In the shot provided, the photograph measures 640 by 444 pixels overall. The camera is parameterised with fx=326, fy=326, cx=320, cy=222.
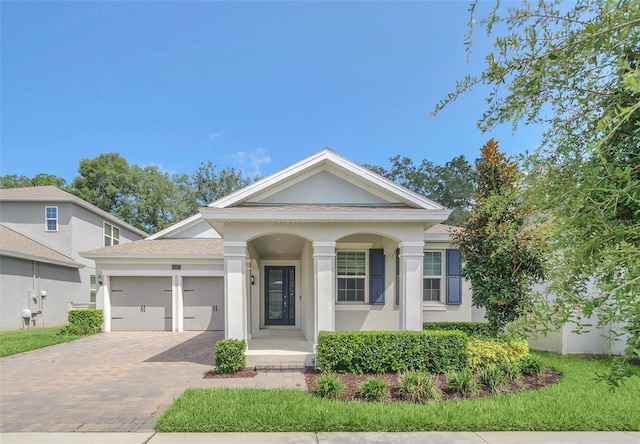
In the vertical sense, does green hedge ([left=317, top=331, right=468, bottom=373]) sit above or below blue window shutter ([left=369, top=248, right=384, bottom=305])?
below

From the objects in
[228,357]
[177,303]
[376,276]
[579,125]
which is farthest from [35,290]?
[579,125]

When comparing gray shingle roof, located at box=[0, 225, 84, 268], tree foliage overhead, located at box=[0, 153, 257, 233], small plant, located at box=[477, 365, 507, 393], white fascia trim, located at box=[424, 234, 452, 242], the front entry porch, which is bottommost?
the front entry porch

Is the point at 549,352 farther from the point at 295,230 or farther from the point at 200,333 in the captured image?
the point at 200,333

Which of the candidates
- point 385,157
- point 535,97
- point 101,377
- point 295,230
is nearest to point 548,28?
point 535,97

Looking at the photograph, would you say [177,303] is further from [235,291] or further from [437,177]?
[437,177]

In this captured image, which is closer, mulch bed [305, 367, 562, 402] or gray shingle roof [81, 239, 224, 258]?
mulch bed [305, 367, 562, 402]

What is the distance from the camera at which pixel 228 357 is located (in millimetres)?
6855

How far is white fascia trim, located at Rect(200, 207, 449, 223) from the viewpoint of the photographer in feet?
24.4

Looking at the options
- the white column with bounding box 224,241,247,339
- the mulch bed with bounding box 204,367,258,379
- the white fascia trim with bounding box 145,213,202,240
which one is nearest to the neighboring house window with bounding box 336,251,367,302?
the white column with bounding box 224,241,247,339

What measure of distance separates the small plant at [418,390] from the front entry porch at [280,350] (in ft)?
8.40

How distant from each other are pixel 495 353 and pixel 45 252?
1827cm

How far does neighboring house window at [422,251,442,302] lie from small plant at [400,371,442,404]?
5704 mm

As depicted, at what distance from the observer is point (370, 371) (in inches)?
270

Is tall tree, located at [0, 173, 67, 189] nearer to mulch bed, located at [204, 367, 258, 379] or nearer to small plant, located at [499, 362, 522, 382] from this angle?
mulch bed, located at [204, 367, 258, 379]
